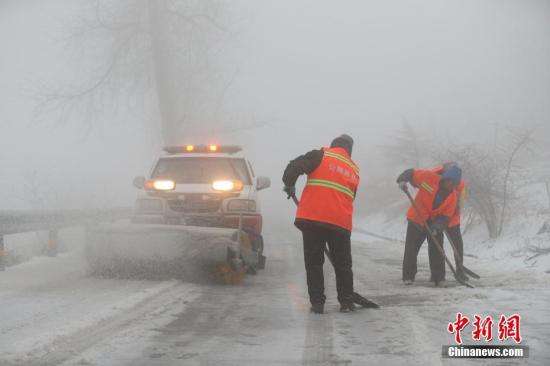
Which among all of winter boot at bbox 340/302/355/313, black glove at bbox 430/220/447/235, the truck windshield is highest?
the truck windshield

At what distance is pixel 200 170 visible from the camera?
916cm

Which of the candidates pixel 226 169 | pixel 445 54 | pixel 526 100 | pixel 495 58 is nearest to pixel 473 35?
pixel 445 54

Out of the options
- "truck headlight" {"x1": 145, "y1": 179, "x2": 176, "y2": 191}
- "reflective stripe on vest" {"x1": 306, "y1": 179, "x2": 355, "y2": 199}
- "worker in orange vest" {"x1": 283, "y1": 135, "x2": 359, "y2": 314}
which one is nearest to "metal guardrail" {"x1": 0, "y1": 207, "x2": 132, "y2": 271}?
"truck headlight" {"x1": 145, "y1": 179, "x2": 176, "y2": 191}

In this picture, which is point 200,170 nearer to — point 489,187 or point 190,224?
point 190,224

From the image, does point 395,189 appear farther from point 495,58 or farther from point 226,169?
point 495,58

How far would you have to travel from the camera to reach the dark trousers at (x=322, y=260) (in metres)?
5.85

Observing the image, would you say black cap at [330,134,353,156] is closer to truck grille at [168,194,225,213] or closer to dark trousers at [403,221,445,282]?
dark trousers at [403,221,445,282]

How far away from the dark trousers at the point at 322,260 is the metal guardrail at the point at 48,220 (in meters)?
4.92

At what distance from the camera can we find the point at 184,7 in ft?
68.8

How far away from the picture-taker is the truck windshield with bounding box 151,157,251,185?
Answer: 29.8ft

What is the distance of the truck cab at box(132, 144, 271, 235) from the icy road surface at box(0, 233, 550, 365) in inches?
37.7

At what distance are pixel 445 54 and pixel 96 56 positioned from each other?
328ft

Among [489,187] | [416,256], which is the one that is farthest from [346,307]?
[489,187]

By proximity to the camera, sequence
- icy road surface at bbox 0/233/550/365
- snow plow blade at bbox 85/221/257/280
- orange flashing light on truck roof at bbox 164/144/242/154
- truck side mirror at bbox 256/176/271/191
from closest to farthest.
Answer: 1. icy road surface at bbox 0/233/550/365
2. snow plow blade at bbox 85/221/257/280
3. truck side mirror at bbox 256/176/271/191
4. orange flashing light on truck roof at bbox 164/144/242/154
